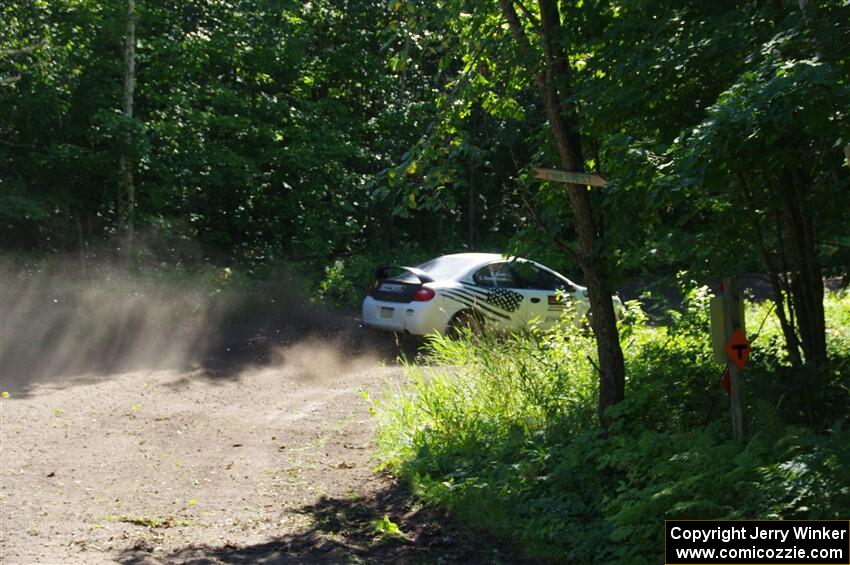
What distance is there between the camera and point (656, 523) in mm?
Answer: 6324

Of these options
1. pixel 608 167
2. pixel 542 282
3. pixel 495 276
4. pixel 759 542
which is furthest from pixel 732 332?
pixel 542 282

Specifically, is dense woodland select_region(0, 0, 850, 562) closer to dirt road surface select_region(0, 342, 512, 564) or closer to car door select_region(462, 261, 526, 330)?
dirt road surface select_region(0, 342, 512, 564)

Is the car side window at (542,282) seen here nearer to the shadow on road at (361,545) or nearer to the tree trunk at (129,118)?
the tree trunk at (129,118)

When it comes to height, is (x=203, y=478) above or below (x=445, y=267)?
below

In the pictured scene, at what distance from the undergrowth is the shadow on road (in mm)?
253

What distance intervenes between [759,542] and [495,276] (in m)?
11.4

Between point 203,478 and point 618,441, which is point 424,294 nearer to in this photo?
point 203,478

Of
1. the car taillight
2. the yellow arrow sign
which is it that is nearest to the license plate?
the car taillight

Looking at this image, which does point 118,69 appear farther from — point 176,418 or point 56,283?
point 176,418

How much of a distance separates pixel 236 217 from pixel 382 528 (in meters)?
15.9

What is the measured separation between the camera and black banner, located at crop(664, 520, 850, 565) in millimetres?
5461

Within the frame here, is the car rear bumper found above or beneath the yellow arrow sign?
beneath

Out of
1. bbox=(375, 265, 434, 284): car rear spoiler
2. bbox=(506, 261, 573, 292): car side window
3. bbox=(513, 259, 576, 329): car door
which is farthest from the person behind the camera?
bbox=(506, 261, 573, 292): car side window

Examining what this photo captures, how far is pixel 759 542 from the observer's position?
5.64m
